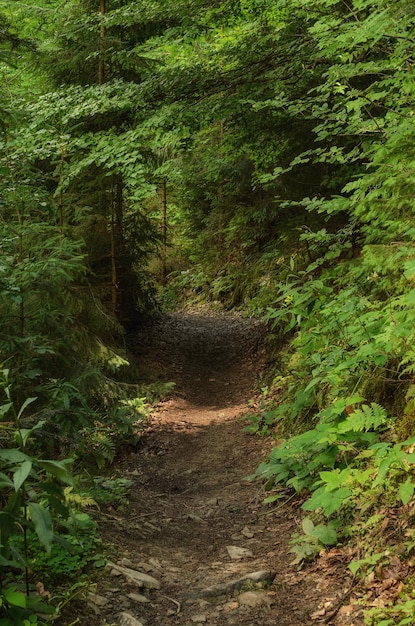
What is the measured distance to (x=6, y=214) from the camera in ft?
23.1

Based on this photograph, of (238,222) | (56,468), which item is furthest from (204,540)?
(238,222)

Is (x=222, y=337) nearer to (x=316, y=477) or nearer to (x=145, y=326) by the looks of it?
(x=145, y=326)

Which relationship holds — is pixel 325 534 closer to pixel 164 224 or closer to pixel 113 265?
pixel 113 265

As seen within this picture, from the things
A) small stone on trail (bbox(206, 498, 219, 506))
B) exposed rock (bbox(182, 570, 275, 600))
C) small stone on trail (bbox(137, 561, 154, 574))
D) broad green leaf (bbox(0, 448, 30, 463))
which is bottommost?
small stone on trail (bbox(206, 498, 219, 506))

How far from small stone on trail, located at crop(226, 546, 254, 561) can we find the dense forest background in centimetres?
51

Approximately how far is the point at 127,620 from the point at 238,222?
13217 millimetres

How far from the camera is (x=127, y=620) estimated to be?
3.50 meters

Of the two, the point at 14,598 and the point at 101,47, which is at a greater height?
the point at 101,47

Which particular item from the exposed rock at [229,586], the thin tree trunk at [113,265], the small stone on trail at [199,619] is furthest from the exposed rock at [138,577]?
the thin tree trunk at [113,265]

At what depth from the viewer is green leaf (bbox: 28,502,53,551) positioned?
2623 millimetres

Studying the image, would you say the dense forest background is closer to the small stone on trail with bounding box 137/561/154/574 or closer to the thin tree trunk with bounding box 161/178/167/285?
the small stone on trail with bounding box 137/561/154/574

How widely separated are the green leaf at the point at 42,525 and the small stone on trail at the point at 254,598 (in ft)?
5.90

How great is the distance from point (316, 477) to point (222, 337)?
10.5 meters

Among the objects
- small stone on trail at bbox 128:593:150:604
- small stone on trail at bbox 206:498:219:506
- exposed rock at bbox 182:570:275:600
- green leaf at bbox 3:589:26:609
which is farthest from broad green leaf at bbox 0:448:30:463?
small stone on trail at bbox 206:498:219:506
